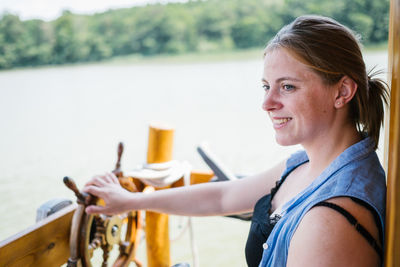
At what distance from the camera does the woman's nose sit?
3.21 feet

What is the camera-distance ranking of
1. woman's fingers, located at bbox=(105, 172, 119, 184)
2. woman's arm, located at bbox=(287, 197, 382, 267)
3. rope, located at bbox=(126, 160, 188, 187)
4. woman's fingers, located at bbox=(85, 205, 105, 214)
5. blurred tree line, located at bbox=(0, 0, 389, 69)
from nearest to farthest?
woman's arm, located at bbox=(287, 197, 382, 267) → woman's fingers, located at bbox=(85, 205, 105, 214) → woman's fingers, located at bbox=(105, 172, 119, 184) → rope, located at bbox=(126, 160, 188, 187) → blurred tree line, located at bbox=(0, 0, 389, 69)

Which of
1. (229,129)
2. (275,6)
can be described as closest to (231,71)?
(275,6)

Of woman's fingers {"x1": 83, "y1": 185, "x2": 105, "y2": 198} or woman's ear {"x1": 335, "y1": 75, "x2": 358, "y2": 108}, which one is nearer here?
woman's ear {"x1": 335, "y1": 75, "x2": 358, "y2": 108}

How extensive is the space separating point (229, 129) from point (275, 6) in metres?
3.80

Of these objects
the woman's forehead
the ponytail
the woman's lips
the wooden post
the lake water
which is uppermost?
the woman's forehead

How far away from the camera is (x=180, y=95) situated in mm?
13828

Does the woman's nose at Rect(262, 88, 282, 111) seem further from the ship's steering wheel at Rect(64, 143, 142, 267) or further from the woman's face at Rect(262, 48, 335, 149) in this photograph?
the ship's steering wheel at Rect(64, 143, 142, 267)

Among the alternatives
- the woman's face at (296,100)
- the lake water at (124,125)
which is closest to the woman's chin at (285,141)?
the woman's face at (296,100)

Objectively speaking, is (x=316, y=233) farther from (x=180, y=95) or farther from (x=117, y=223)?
(x=180, y=95)

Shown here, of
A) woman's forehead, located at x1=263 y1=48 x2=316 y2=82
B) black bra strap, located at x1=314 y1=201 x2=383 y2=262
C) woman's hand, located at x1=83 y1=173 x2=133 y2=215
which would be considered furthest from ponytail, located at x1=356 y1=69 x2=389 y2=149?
woman's hand, located at x1=83 y1=173 x2=133 y2=215

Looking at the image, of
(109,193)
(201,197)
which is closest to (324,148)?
(201,197)

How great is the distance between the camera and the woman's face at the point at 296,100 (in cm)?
93

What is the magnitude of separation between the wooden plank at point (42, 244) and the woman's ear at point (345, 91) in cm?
90

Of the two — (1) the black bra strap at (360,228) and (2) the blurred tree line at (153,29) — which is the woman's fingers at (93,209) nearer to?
(1) the black bra strap at (360,228)
